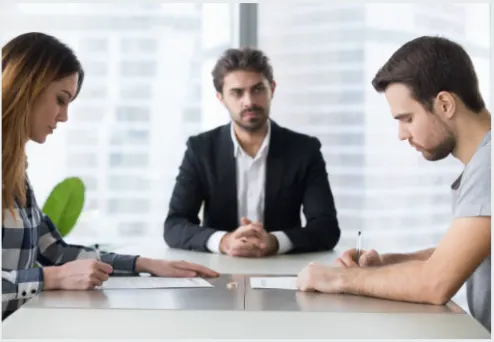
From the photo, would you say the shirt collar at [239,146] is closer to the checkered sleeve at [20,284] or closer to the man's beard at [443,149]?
the man's beard at [443,149]

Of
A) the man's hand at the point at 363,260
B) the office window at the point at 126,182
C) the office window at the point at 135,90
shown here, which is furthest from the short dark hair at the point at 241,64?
the man's hand at the point at 363,260

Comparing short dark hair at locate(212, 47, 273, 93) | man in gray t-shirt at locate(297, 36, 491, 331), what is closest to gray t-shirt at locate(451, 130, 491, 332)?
man in gray t-shirt at locate(297, 36, 491, 331)

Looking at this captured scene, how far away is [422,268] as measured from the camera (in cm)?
183

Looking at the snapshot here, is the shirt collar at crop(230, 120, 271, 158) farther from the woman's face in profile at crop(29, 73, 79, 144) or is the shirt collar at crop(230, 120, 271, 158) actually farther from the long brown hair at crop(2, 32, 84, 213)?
the long brown hair at crop(2, 32, 84, 213)

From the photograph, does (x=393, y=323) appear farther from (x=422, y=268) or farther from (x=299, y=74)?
(x=299, y=74)

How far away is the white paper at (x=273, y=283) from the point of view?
2.11m

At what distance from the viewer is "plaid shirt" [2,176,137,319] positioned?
1.97 metres

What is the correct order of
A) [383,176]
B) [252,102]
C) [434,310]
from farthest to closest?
[383,176]
[252,102]
[434,310]

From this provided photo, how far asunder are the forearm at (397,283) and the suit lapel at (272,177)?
4.97 ft

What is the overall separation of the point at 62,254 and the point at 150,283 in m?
0.38

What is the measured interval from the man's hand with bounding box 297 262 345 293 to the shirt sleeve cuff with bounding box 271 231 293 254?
955 millimetres

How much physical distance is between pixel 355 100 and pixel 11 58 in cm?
304

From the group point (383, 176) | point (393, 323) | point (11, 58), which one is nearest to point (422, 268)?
point (393, 323)

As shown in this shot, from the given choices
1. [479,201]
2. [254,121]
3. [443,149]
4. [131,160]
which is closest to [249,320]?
[479,201]
